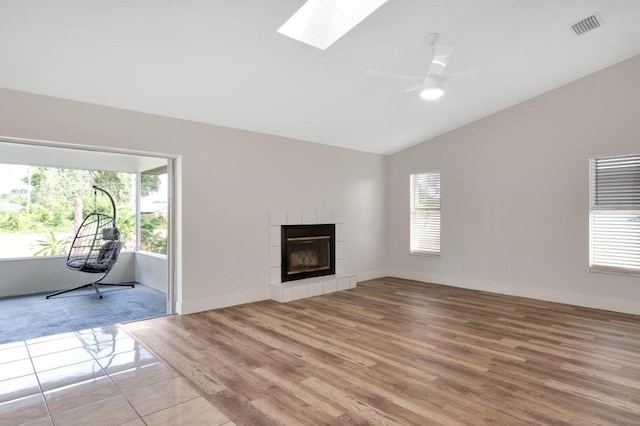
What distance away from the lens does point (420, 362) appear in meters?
3.01

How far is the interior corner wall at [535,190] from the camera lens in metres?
4.60

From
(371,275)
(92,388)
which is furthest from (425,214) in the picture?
(92,388)

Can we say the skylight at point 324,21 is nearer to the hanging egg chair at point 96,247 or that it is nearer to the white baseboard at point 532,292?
the white baseboard at point 532,292

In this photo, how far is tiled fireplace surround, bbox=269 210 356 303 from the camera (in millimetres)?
5140

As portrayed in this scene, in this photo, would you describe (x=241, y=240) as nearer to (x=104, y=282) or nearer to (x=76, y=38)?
(x=76, y=38)

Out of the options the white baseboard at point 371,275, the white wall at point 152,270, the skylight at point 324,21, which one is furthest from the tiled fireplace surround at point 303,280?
the skylight at point 324,21

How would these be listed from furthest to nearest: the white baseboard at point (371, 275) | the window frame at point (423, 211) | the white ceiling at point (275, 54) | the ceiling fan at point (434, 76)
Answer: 1. the white baseboard at point (371, 275)
2. the window frame at point (423, 211)
3. the ceiling fan at point (434, 76)
4. the white ceiling at point (275, 54)

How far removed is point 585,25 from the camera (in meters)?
3.62

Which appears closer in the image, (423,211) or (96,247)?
(96,247)

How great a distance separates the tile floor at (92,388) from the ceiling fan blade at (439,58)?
3225 millimetres

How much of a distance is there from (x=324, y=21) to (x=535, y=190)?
3914 millimetres

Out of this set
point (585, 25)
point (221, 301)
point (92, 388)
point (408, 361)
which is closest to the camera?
point (92, 388)

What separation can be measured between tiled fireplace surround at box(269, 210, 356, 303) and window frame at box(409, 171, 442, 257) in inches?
57.5

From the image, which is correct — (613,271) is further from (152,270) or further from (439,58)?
(152,270)
